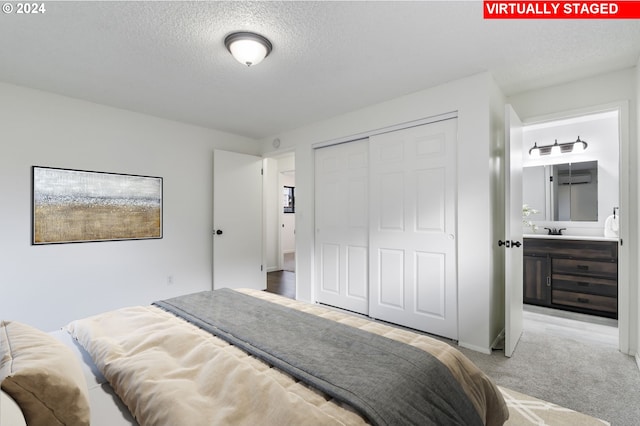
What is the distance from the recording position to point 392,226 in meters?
3.23

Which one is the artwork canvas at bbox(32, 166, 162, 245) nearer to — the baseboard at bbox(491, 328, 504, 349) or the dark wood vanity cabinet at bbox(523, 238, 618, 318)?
the baseboard at bbox(491, 328, 504, 349)

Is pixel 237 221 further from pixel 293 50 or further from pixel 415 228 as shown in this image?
pixel 293 50

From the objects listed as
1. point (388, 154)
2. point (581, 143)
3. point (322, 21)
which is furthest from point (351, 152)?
point (581, 143)

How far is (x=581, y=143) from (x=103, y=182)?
5872 millimetres

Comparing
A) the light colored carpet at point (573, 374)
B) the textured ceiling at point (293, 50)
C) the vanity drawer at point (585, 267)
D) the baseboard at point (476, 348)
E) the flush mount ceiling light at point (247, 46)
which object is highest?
the textured ceiling at point (293, 50)

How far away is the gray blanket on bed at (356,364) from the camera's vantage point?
3.20ft

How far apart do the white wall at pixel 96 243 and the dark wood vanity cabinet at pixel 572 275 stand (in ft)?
14.3

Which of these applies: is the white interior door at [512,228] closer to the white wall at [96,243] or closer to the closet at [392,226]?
the closet at [392,226]

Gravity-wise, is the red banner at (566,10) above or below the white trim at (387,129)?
above

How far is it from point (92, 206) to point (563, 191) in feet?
19.3

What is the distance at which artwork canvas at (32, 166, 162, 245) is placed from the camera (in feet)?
9.57

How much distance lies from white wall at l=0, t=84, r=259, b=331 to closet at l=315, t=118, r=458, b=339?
1696mm

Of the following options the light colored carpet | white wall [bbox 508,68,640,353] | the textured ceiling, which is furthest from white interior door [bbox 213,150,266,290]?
white wall [bbox 508,68,640,353]

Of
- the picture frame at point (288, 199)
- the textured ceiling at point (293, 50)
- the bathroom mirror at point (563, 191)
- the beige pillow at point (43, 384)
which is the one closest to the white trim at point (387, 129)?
the textured ceiling at point (293, 50)
